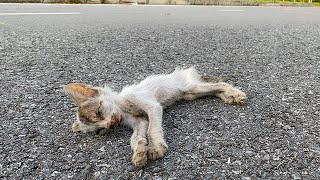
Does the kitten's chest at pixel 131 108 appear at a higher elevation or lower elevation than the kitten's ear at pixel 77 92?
lower

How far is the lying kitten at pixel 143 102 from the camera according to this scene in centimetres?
275

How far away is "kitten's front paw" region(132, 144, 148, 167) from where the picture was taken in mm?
2436

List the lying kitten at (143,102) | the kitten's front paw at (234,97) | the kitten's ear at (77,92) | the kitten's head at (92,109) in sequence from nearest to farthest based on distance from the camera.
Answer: the lying kitten at (143,102), the kitten's head at (92,109), the kitten's ear at (77,92), the kitten's front paw at (234,97)

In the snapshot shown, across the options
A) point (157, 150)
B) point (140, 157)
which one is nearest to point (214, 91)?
point (157, 150)

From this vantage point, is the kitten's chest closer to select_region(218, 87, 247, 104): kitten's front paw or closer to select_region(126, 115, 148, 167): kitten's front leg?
select_region(126, 115, 148, 167): kitten's front leg

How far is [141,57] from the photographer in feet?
17.9

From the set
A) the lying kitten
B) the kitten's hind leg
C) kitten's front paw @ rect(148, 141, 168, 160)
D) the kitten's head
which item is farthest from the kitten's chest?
Answer: kitten's front paw @ rect(148, 141, 168, 160)

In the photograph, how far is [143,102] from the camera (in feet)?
11.1

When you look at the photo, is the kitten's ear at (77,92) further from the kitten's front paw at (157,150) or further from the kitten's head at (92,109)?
the kitten's front paw at (157,150)

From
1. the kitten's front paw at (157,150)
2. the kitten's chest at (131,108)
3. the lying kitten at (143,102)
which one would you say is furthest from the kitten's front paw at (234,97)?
the kitten's front paw at (157,150)

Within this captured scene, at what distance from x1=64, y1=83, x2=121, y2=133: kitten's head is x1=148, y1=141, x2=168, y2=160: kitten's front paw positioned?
1.65 feet

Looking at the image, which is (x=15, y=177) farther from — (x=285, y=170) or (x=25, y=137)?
(x=285, y=170)

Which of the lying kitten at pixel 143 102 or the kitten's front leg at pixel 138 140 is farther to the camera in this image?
the lying kitten at pixel 143 102

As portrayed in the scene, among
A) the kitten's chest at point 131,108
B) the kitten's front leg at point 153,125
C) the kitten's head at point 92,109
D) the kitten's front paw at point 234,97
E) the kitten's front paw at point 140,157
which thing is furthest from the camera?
the kitten's front paw at point 234,97
